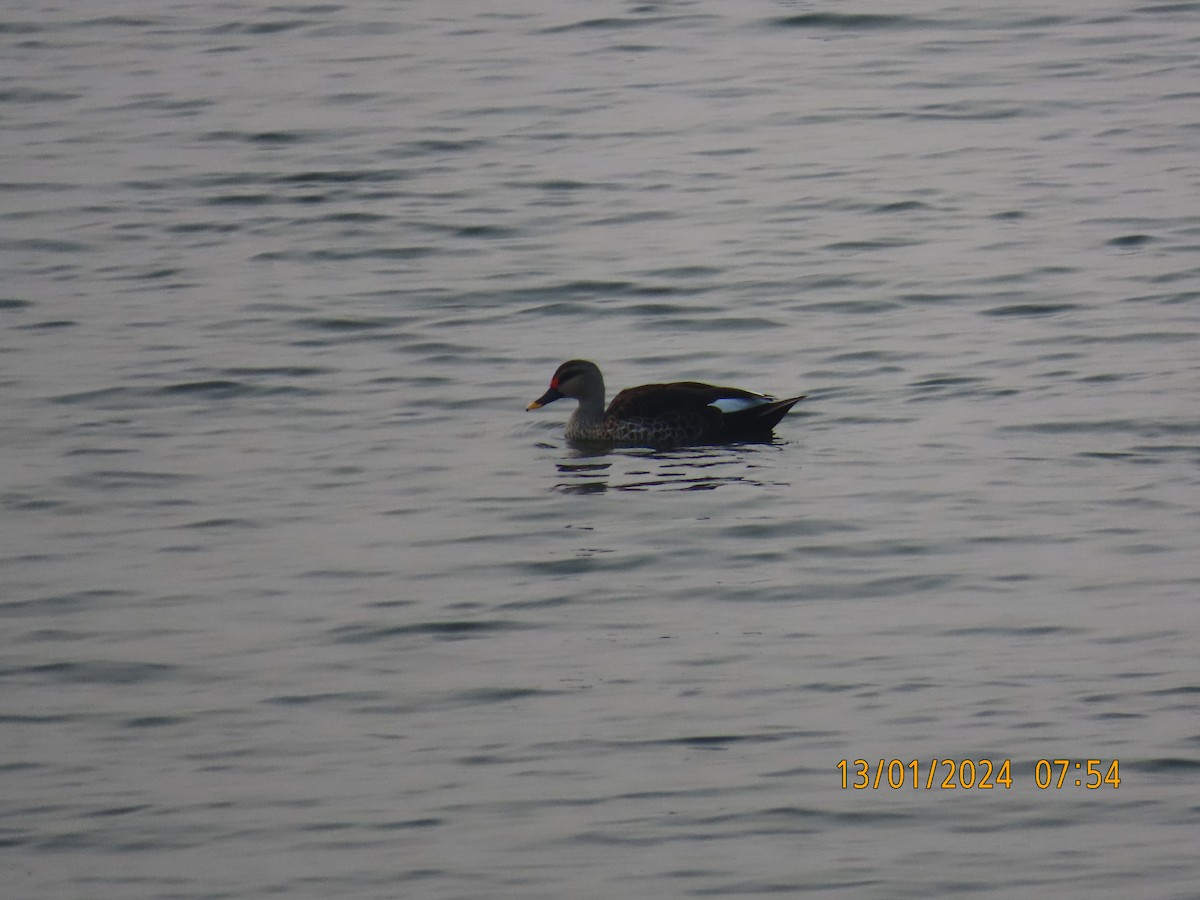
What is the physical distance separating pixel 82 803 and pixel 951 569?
3731mm

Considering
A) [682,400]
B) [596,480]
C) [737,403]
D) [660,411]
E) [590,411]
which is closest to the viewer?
[596,480]

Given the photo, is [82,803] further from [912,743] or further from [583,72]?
[583,72]

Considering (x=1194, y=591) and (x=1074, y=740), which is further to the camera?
(x=1194, y=591)

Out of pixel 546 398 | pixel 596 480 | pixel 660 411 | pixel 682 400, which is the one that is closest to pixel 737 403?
pixel 682 400

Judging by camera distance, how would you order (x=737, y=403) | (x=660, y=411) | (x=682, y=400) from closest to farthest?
1. (x=737, y=403)
2. (x=682, y=400)
3. (x=660, y=411)

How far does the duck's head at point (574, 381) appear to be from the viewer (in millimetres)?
12812

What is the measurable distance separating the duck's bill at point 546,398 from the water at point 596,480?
0.86ft

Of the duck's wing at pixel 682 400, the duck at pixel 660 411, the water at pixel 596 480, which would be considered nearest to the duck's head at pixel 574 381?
the duck at pixel 660 411

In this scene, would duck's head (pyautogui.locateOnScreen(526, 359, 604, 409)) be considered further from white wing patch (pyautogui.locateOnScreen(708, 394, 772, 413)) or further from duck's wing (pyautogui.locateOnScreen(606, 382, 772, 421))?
white wing patch (pyautogui.locateOnScreen(708, 394, 772, 413))

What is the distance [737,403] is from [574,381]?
931 millimetres

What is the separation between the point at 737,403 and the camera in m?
12.4

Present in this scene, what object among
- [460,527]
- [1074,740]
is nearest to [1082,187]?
[460,527]

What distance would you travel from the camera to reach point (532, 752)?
25.9ft

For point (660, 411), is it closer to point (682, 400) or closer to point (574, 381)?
point (682, 400)
